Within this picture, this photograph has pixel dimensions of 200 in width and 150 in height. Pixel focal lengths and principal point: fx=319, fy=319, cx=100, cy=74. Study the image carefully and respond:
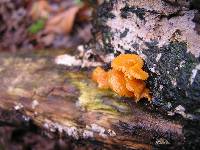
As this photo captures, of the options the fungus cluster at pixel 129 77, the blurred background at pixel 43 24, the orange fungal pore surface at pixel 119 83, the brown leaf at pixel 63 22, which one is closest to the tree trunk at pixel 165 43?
the fungus cluster at pixel 129 77

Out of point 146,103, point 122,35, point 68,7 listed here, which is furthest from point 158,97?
point 68,7

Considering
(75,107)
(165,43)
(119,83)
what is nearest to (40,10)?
(75,107)

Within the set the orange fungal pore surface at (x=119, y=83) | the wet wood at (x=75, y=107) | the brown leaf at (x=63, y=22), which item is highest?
the brown leaf at (x=63, y=22)

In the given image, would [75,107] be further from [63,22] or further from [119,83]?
[63,22]

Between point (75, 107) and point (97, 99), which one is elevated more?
point (97, 99)

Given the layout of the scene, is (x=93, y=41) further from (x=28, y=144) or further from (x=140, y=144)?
(x=28, y=144)

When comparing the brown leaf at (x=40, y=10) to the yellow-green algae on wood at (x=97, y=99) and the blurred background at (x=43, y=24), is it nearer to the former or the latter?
the blurred background at (x=43, y=24)
